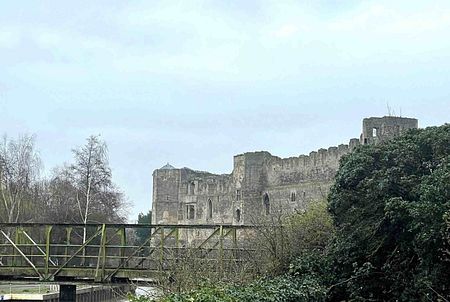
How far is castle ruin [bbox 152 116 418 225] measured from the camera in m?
47.2

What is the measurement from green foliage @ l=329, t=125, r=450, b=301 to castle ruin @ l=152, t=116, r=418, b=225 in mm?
18754

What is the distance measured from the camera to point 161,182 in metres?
73.9

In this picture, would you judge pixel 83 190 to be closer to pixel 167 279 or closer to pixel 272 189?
pixel 272 189

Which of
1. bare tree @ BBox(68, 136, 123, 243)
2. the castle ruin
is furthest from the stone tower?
bare tree @ BBox(68, 136, 123, 243)

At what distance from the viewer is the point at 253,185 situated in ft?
198

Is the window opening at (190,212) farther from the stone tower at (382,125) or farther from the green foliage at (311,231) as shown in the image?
the green foliage at (311,231)

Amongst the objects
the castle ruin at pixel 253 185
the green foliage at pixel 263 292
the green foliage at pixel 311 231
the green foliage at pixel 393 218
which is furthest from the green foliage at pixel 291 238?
the castle ruin at pixel 253 185

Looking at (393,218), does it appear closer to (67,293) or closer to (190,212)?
(67,293)

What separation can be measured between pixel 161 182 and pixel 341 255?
5459cm

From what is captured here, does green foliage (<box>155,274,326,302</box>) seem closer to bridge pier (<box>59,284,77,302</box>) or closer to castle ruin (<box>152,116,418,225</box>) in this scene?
bridge pier (<box>59,284,77,302</box>)

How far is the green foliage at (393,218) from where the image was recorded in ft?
57.0

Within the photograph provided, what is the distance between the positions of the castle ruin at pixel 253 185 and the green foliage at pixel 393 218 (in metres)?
18.8

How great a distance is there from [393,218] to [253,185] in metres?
41.9

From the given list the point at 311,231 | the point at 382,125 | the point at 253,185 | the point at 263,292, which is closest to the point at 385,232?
the point at 311,231
